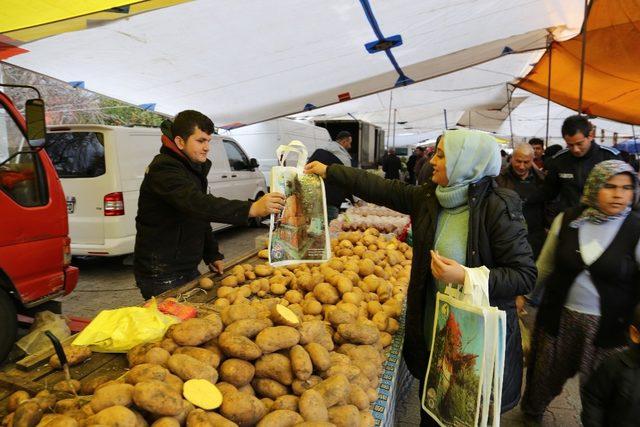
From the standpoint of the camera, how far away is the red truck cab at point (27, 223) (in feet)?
11.6

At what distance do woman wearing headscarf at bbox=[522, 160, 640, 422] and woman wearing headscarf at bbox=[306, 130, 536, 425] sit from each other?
721 mm

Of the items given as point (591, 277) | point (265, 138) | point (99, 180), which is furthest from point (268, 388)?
point (265, 138)

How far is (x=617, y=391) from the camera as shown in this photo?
1896 millimetres

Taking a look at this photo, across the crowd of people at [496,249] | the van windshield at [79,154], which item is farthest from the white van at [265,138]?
the crowd of people at [496,249]

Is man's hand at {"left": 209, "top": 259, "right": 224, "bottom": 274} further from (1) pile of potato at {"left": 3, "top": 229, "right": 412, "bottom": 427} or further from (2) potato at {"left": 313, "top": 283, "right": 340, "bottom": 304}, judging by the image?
(1) pile of potato at {"left": 3, "top": 229, "right": 412, "bottom": 427}

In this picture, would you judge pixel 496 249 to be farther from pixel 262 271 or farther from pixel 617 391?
pixel 262 271

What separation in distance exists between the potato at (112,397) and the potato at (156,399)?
0.03 m

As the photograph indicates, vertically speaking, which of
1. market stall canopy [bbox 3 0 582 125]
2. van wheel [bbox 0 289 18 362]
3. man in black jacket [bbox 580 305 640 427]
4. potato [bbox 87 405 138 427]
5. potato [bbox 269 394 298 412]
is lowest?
van wheel [bbox 0 289 18 362]

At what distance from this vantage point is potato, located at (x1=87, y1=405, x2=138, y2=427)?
3.99 ft

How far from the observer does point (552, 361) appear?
2.82 metres

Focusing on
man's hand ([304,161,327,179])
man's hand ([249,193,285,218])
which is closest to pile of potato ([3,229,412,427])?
man's hand ([249,193,285,218])

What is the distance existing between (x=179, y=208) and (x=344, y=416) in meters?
1.59

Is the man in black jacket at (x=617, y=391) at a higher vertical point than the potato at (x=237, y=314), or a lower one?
lower

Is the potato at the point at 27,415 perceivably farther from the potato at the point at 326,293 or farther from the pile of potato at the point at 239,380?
the potato at the point at 326,293
